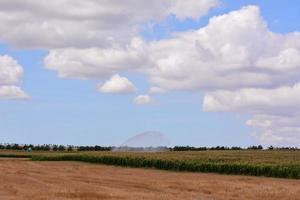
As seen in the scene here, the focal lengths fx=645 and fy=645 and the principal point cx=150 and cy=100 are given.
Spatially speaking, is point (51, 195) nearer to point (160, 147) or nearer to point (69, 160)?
point (69, 160)

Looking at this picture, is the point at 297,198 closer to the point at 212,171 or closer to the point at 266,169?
the point at 266,169

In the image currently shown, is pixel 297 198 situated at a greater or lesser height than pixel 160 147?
lesser

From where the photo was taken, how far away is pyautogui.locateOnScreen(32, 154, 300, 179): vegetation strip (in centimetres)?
4870

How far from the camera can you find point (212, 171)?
5553 centimetres

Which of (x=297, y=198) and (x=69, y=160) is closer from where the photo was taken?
(x=297, y=198)

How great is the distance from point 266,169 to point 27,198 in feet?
92.7

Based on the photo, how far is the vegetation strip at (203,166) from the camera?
160ft

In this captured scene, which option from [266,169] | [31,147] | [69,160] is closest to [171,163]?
[266,169]

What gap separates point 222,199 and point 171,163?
3474cm

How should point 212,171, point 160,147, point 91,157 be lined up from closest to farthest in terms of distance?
1. point 212,171
2. point 91,157
3. point 160,147

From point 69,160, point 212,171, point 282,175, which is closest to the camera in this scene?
point 282,175

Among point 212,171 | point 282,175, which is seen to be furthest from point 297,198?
point 212,171

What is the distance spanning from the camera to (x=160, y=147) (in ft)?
430

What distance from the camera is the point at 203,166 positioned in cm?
5678
